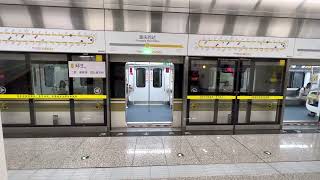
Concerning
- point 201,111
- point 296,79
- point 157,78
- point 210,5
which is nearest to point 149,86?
point 157,78

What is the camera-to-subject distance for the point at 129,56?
4816 mm

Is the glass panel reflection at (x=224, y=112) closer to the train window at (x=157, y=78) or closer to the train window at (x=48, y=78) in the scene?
the train window at (x=157, y=78)

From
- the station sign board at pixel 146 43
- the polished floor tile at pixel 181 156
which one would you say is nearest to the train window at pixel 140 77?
the station sign board at pixel 146 43

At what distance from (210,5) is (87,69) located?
3.19 metres

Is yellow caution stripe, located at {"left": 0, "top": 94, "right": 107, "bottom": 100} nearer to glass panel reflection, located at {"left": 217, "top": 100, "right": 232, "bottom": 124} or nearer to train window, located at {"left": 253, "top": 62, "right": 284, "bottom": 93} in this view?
glass panel reflection, located at {"left": 217, "top": 100, "right": 232, "bottom": 124}

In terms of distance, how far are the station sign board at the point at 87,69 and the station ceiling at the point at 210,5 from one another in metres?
1.28

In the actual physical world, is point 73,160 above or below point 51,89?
below

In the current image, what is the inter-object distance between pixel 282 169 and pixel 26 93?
5382 mm

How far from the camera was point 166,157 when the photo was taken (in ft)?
11.3

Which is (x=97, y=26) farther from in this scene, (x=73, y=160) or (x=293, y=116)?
(x=293, y=116)

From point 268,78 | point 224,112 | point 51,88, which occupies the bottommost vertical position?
point 224,112

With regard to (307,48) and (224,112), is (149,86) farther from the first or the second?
(307,48)

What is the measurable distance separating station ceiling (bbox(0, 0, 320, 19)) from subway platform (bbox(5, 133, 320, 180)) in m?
2.97

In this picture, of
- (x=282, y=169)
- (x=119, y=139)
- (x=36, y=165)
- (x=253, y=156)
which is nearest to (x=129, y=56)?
(x=119, y=139)
